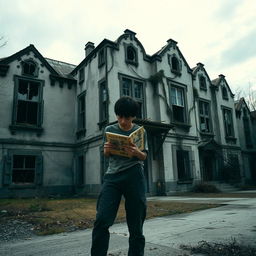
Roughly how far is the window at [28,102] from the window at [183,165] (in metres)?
8.97

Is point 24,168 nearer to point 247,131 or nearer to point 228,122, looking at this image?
point 228,122

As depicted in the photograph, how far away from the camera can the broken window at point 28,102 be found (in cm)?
1484

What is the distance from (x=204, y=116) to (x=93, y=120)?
29.6ft

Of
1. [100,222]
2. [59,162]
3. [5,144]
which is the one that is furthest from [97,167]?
[100,222]

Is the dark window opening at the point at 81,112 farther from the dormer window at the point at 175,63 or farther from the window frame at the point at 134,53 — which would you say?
the dormer window at the point at 175,63

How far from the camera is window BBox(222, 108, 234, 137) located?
20.9m

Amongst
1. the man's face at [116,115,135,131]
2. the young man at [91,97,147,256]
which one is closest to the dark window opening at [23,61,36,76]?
the man's face at [116,115,135,131]

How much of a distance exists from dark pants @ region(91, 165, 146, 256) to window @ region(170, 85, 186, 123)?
1391 cm

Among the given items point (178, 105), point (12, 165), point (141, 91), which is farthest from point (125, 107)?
point (178, 105)

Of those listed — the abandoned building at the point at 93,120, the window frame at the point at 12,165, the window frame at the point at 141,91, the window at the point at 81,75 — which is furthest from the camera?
the window at the point at 81,75

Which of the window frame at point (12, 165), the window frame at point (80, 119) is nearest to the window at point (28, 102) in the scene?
the window frame at point (12, 165)

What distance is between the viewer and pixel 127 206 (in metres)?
2.53

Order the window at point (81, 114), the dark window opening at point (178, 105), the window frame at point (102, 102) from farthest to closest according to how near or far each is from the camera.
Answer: the dark window opening at point (178, 105) → the window at point (81, 114) → the window frame at point (102, 102)

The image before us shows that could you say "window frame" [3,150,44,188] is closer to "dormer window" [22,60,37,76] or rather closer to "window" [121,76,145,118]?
"dormer window" [22,60,37,76]
